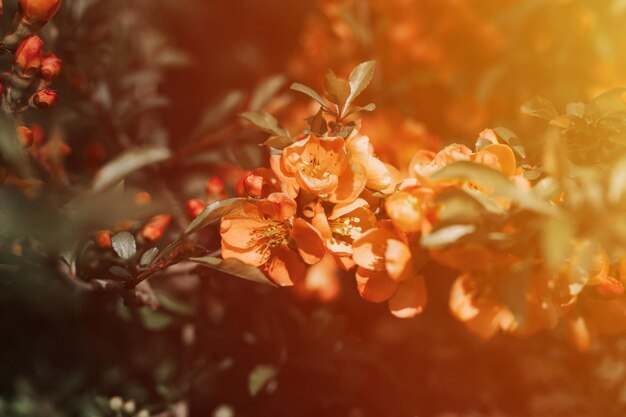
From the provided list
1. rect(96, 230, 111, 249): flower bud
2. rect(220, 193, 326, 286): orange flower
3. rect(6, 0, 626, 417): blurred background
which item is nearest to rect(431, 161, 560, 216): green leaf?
rect(220, 193, 326, 286): orange flower

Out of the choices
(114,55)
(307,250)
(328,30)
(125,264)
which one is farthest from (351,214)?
(328,30)

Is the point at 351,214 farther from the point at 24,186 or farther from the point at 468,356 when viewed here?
the point at 468,356

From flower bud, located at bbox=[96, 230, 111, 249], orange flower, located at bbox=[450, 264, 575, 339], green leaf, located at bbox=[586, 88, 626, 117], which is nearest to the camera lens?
orange flower, located at bbox=[450, 264, 575, 339]

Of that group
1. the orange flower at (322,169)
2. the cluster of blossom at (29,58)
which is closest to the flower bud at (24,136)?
the cluster of blossom at (29,58)

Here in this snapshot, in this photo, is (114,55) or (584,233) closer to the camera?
(584,233)

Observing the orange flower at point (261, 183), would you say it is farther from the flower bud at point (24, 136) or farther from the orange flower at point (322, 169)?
the flower bud at point (24, 136)

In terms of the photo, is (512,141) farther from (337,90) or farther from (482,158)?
(337,90)

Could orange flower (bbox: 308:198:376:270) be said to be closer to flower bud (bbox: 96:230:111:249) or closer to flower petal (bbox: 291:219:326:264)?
flower petal (bbox: 291:219:326:264)
